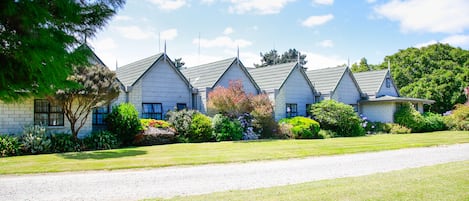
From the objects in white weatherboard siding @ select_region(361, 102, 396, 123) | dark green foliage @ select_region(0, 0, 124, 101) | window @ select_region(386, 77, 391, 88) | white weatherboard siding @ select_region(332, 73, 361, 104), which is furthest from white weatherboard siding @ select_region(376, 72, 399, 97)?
dark green foliage @ select_region(0, 0, 124, 101)

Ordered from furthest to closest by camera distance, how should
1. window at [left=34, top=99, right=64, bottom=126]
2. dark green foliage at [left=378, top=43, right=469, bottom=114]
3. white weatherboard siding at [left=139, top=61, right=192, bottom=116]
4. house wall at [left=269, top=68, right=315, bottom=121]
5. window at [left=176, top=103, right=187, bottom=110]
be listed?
dark green foliage at [left=378, top=43, right=469, bottom=114], house wall at [left=269, top=68, right=315, bottom=121], window at [left=176, top=103, right=187, bottom=110], white weatherboard siding at [left=139, top=61, right=192, bottom=116], window at [left=34, top=99, right=64, bottom=126]

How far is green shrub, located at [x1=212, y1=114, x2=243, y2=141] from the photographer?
896 inches

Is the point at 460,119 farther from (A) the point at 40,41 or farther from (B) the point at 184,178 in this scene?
(A) the point at 40,41

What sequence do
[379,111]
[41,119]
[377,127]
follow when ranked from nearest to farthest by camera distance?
[41,119]
[377,127]
[379,111]

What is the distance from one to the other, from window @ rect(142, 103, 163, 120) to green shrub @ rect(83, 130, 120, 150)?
4.86m

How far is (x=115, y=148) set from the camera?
725 inches

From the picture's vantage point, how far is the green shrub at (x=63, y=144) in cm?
1691

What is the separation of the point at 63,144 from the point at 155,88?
320 inches

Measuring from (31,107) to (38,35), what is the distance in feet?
59.3

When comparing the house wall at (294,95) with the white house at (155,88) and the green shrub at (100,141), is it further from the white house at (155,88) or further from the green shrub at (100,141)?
the green shrub at (100,141)

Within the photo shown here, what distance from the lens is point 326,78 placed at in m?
35.3

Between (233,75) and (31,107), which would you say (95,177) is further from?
(233,75)

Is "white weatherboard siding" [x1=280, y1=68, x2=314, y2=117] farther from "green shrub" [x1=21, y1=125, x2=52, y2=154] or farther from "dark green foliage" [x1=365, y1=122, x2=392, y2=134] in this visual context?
"green shrub" [x1=21, y1=125, x2=52, y2=154]

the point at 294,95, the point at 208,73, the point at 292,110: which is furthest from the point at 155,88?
the point at 294,95
